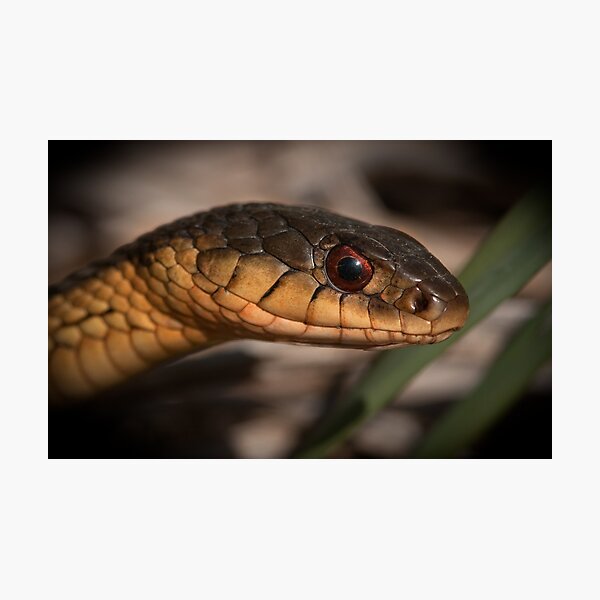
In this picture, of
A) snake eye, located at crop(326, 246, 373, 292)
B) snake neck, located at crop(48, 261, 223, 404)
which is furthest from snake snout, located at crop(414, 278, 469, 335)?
snake neck, located at crop(48, 261, 223, 404)

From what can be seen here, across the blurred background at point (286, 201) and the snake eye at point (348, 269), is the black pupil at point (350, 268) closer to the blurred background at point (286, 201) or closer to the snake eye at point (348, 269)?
the snake eye at point (348, 269)

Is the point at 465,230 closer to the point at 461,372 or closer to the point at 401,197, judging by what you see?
the point at 401,197

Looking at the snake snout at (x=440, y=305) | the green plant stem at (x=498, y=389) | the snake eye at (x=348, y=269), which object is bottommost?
the green plant stem at (x=498, y=389)

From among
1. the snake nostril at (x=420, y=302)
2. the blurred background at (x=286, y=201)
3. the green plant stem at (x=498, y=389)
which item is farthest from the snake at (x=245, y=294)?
the green plant stem at (x=498, y=389)

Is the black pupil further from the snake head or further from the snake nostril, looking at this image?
the snake nostril

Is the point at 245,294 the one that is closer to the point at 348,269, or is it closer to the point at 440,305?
the point at 348,269

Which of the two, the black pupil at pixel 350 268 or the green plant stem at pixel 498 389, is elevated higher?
the black pupil at pixel 350 268
